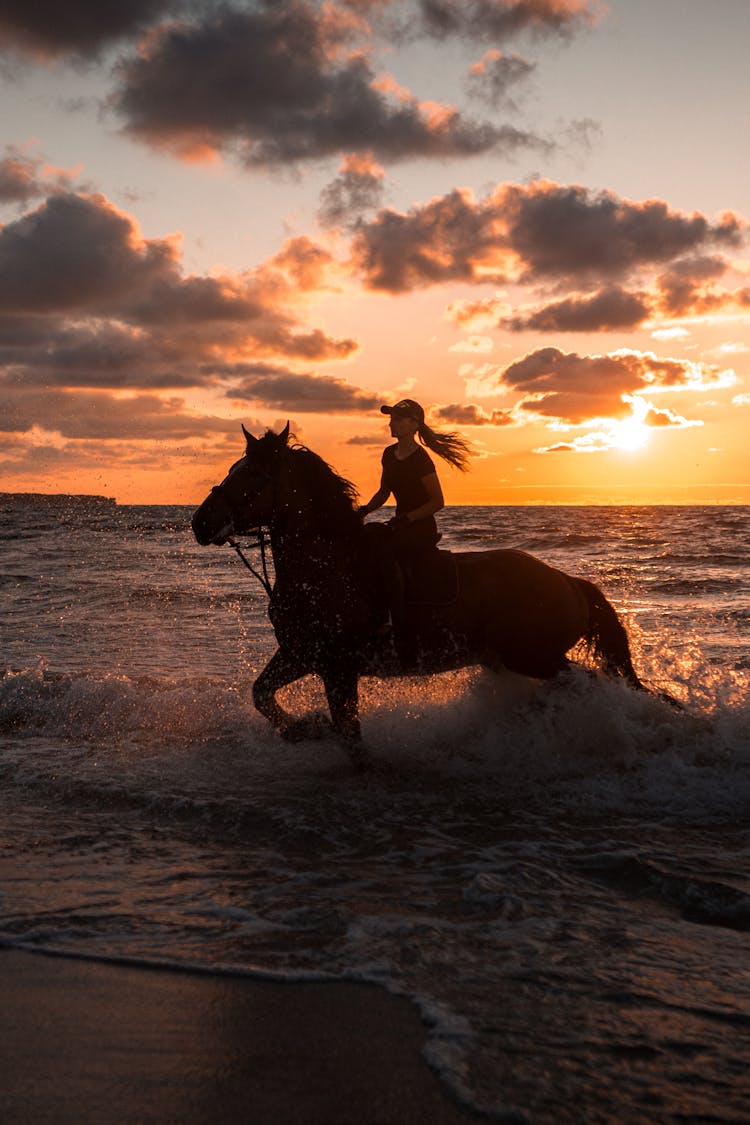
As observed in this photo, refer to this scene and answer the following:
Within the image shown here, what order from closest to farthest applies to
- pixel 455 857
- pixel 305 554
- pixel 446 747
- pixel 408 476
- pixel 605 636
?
pixel 455 857
pixel 305 554
pixel 408 476
pixel 446 747
pixel 605 636

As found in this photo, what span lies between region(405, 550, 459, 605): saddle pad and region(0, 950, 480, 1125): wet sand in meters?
3.95

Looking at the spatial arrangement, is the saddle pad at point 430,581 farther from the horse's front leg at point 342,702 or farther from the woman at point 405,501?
the horse's front leg at point 342,702

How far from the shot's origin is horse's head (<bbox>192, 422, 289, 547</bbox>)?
6711 millimetres

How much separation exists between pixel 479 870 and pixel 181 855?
1.76 m

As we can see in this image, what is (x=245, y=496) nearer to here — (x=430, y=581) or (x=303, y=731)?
(x=430, y=581)

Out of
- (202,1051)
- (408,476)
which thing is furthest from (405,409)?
(202,1051)

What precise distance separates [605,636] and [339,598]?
2.61 m

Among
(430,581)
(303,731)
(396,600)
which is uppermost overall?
(430,581)

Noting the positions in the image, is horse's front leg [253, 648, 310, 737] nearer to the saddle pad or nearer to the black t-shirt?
the saddle pad

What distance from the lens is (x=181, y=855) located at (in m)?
5.32

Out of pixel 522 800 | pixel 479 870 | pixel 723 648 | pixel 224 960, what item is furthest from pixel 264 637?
pixel 224 960

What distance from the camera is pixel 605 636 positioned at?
816 centimetres

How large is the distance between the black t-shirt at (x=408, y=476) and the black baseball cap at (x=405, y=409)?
27 cm

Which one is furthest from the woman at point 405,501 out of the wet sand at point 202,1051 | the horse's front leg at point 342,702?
the wet sand at point 202,1051
